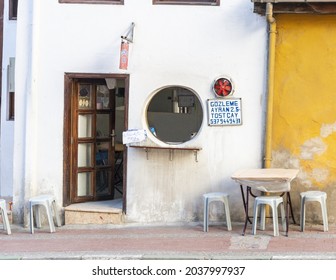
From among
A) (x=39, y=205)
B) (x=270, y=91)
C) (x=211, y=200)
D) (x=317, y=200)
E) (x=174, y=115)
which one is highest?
(x=270, y=91)

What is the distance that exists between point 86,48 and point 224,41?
2.44 meters

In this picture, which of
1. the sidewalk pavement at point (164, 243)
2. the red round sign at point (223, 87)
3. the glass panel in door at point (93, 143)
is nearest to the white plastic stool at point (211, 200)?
the sidewalk pavement at point (164, 243)

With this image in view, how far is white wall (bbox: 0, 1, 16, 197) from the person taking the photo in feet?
44.3

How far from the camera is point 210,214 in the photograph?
1100cm

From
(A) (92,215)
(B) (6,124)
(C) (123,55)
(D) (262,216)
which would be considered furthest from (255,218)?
(B) (6,124)

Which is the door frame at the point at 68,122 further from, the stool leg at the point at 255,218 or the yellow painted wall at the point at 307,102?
the yellow painted wall at the point at 307,102

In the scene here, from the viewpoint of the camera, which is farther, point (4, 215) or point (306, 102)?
point (306, 102)

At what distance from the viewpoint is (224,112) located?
1088 centimetres

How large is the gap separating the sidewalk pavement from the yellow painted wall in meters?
0.92

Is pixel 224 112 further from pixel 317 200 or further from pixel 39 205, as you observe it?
pixel 39 205

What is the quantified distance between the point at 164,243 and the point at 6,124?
5572 mm

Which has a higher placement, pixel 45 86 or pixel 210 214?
pixel 45 86
